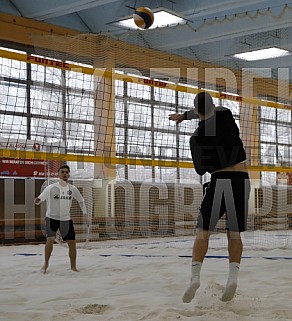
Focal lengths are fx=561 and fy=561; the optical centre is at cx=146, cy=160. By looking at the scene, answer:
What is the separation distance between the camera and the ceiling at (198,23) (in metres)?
11.7

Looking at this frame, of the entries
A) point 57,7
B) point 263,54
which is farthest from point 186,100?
point 57,7

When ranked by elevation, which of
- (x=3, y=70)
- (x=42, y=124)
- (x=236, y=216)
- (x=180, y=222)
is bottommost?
(x=180, y=222)

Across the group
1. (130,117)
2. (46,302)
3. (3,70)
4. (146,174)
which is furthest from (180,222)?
(46,302)

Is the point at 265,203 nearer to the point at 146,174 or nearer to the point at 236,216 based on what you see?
the point at 146,174

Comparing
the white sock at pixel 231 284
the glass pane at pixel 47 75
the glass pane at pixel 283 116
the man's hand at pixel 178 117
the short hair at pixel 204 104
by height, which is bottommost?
the white sock at pixel 231 284

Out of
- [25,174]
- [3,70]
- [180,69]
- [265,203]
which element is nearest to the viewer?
[25,174]

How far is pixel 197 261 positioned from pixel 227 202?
0.42 m

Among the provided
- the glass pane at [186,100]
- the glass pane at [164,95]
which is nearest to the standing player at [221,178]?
the glass pane at [164,95]

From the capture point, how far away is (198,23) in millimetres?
13203

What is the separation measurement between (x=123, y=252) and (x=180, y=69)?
643 cm

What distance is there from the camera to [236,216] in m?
3.56

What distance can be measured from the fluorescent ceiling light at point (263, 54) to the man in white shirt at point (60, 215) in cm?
859

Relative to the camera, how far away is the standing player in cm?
352

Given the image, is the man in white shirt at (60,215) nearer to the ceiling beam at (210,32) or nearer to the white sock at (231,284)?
the white sock at (231,284)
